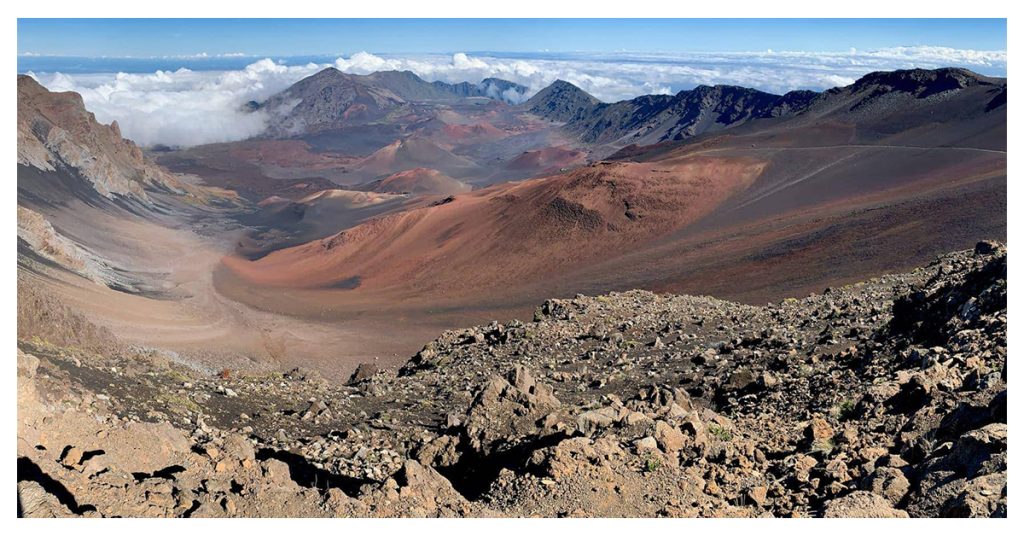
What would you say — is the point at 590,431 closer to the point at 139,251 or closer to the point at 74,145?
the point at 139,251

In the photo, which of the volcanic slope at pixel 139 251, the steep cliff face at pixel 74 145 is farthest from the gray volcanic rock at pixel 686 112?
the steep cliff face at pixel 74 145

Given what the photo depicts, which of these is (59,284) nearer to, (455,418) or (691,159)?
(455,418)

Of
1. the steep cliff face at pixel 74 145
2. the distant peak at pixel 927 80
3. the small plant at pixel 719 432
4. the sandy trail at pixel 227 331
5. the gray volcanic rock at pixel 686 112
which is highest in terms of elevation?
the gray volcanic rock at pixel 686 112

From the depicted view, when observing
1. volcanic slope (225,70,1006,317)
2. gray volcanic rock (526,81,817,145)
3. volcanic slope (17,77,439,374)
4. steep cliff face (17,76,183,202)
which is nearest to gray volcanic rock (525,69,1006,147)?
gray volcanic rock (526,81,817,145)

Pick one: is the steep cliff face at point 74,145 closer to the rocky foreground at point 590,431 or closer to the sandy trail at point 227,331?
the sandy trail at point 227,331

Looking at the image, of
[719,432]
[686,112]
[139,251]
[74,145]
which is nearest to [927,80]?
[139,251]

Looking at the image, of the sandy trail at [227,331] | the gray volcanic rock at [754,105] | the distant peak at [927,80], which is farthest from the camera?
the gray volcanic rock at [754,105]

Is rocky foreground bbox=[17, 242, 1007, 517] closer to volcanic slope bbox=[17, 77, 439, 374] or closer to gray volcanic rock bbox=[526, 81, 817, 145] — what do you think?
volcanic slope bbox=[17, 77, 439, 374]

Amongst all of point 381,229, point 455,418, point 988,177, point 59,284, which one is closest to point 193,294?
point 59,284
